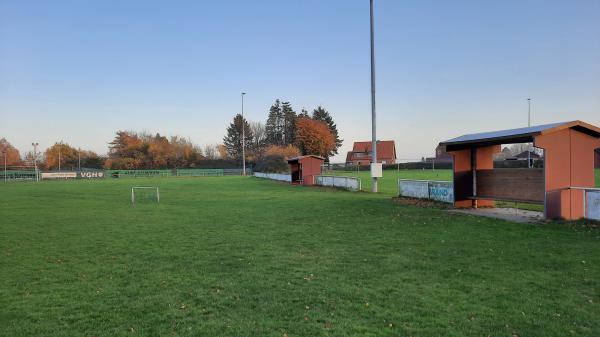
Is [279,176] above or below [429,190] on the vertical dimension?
above

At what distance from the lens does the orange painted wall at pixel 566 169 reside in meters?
12.0

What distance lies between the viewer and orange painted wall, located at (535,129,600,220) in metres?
12.0

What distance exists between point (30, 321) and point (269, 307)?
2721 millimetres

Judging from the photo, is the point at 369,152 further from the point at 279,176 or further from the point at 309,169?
the point at 309,169

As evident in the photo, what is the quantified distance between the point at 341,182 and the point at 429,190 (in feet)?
37.4

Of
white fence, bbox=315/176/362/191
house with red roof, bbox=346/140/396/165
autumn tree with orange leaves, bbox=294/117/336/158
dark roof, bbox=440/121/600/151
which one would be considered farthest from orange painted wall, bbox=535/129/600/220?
house with red roof, bbox=346/140/396/165

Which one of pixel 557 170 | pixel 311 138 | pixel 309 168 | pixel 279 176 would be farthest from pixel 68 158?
pixel 557 170

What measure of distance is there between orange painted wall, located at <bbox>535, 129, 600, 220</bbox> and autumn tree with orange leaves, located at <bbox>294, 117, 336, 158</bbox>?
3363 inches

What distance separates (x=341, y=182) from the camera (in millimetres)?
29469

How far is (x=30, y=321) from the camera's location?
4.86 metres

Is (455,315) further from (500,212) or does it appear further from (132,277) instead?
(500,212)

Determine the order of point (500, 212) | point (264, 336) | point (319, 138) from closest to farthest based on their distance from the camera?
point (264, 336) → point (500, 212) → point (319, 138)

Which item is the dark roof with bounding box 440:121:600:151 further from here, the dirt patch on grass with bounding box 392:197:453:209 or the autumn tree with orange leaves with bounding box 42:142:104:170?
the autumn tree with orange leaves with bounding box 42:142:104:170

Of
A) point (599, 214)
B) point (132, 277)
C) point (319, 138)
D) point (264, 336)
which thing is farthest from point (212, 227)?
point (319, 138)
